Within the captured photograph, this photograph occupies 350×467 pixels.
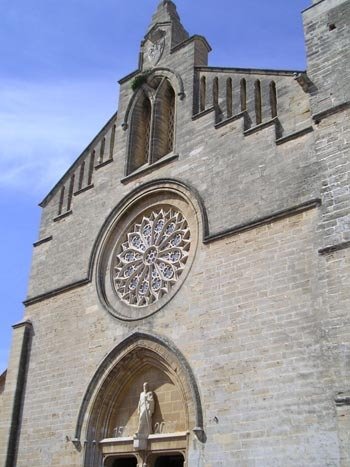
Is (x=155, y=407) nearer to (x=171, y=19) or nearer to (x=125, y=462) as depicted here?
(x=125, y=462)

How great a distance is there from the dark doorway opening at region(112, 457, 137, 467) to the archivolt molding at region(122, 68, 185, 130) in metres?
7.65

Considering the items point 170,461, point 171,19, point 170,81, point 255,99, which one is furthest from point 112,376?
point 171,19

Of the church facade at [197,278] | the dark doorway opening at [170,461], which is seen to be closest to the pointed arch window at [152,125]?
the church facade at [197,278]

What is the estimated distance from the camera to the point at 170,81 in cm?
1445

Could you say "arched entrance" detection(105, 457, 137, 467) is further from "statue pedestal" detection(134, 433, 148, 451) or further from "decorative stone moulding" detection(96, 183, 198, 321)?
"decorative stone moulding" detection(96, 183, 198, 321)

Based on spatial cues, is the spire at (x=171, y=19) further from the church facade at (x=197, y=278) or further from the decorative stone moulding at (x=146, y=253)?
the decorative stone moulding at (x=146, y=253)

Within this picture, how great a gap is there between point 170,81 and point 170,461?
27.7ft

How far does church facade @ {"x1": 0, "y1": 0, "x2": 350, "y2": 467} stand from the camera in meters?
9.19

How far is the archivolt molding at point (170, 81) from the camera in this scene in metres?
13.9

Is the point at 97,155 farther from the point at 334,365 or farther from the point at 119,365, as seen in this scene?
the point at 334,365

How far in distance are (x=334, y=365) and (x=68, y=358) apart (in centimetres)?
654

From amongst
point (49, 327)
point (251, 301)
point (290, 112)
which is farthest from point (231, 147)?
point (49, 327)

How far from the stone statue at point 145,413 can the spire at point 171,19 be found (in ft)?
28.1

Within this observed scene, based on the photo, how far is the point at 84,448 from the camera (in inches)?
470
